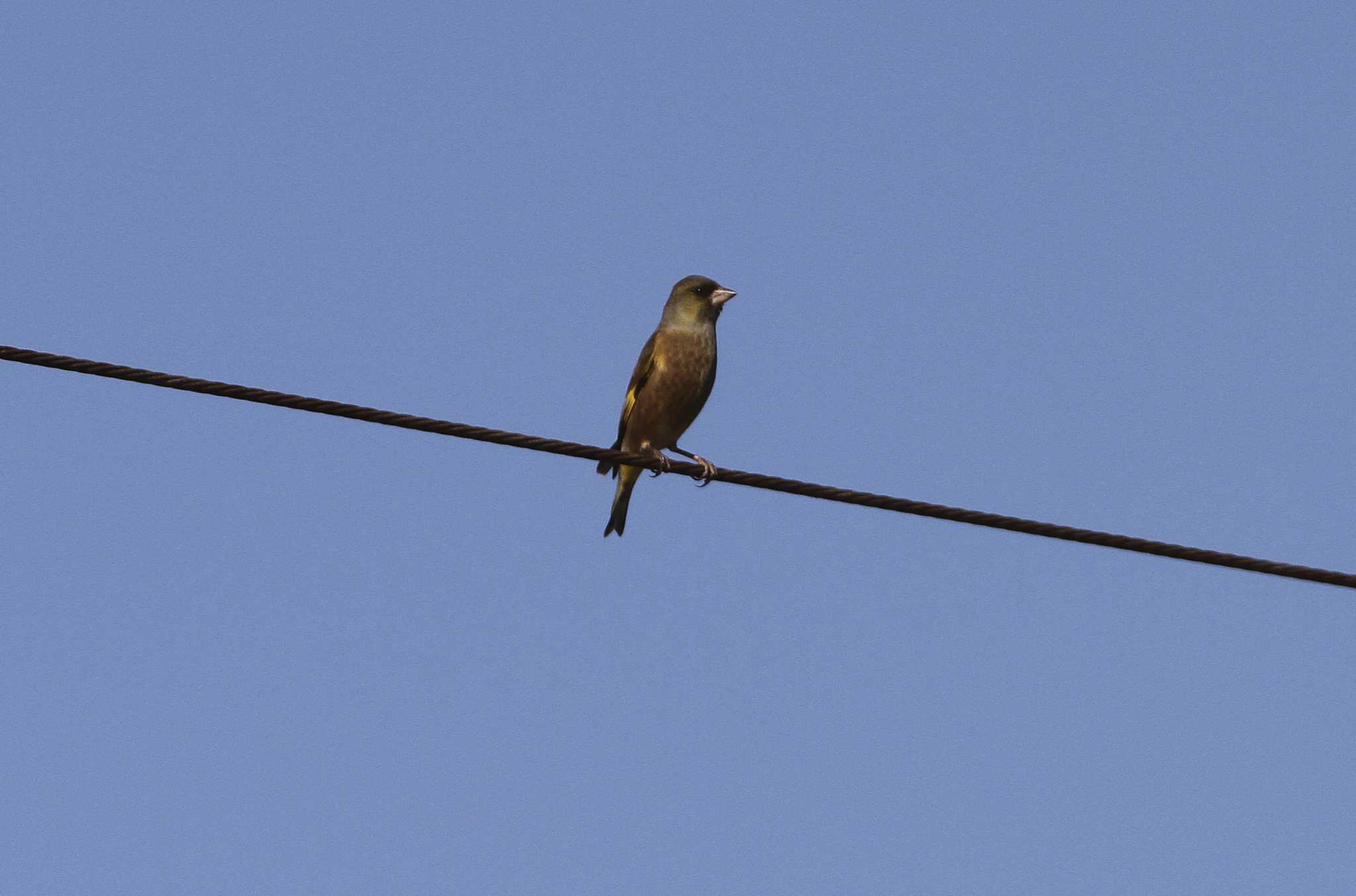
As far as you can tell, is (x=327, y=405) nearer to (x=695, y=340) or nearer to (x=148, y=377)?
(x=148, y=377)

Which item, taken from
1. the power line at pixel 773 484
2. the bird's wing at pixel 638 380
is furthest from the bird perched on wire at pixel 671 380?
the power line at pixel 773 484

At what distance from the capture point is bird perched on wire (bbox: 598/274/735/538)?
11.3 metres

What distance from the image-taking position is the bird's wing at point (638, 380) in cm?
1152

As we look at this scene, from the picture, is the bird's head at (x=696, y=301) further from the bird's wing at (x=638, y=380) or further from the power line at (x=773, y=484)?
the power line at (x=773, y=484)

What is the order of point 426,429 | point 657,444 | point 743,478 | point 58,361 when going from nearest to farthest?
point 58,361, point 426,429, point 743,478, point 657,444

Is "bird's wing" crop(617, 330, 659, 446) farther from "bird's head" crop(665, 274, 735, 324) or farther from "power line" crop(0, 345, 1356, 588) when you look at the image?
"power line" crop(0, 345, 1356, 588)

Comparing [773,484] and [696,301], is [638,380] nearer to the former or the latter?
[696,301]

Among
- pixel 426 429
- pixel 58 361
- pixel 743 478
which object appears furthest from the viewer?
pixel 743 478

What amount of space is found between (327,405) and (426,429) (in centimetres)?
40

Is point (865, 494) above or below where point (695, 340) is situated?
below

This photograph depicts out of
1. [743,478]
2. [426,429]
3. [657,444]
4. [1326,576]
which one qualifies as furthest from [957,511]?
[657,444]

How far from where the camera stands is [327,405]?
20.3 ft

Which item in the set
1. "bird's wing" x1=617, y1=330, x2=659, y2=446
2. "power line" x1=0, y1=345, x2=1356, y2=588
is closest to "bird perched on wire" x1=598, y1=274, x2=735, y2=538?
"bird's wing" x1=617, y1=330, x2=659, y2=446

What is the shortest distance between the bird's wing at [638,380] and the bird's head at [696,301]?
20 centimetres
